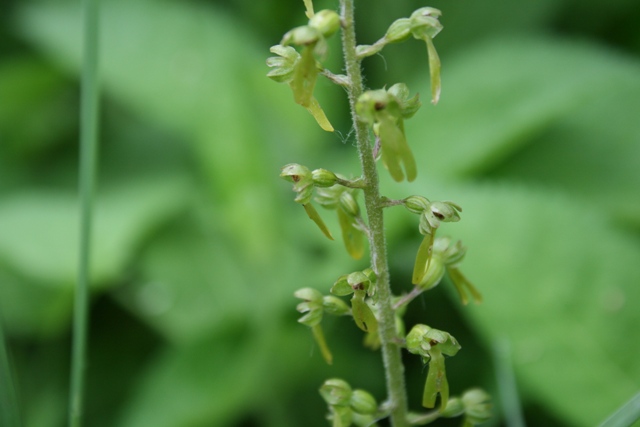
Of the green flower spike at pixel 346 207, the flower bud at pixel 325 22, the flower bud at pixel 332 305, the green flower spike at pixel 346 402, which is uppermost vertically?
the flower bud at pixel 325 22

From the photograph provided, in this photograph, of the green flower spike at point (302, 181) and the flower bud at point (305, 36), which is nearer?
the flower bud at point (305, 36)

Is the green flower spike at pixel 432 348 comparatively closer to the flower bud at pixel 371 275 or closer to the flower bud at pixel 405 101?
the flower bud at pixel 371 275

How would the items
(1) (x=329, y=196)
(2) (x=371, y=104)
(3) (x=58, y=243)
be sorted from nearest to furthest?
(2) (x=371, y=104)
(1) (x=329, y=196)
(3) (x=58, y=243)

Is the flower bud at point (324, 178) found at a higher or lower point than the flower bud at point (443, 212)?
higher

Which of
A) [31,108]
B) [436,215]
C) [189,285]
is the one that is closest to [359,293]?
[436,215]

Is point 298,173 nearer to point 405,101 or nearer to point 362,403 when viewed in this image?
point 405,101

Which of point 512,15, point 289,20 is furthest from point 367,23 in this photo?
point 512,15

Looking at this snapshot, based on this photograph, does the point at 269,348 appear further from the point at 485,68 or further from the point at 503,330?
the point at 485,68

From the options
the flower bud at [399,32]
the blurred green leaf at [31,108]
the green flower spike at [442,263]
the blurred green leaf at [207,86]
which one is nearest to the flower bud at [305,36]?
the flower bud at [399,32]

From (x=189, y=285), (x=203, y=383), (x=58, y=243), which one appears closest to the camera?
(x=203, y=383)
